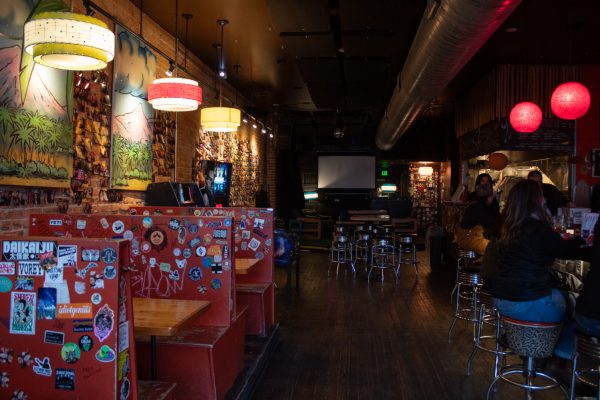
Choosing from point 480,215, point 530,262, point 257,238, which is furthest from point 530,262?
point 257,238

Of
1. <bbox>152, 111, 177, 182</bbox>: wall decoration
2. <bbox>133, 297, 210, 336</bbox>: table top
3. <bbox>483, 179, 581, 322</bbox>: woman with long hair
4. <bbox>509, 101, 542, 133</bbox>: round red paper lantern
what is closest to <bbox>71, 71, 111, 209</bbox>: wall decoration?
<bbox>152, 111, 177, 182</bbox>: wall decoration

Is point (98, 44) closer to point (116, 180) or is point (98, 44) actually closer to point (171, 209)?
point (171, 209)

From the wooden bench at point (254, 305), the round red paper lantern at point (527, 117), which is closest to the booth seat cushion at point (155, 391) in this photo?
the wooden bench at point (254, 305)

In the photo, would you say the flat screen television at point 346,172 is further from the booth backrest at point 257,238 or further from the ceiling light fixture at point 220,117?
the booth backrest at point 257,238

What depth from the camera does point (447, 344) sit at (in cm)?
460

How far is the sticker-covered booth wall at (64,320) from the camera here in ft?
5.89

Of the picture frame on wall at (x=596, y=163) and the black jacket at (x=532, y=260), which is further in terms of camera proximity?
the picture frame on wall at (x=596, y=163)

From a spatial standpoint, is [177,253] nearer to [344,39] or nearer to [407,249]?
[344,39]

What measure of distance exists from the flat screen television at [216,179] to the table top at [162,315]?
484 cm

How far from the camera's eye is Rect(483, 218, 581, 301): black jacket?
2.79m

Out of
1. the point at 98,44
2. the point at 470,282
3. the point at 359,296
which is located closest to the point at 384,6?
the point at 470,282

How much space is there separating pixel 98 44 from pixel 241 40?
4323 mm

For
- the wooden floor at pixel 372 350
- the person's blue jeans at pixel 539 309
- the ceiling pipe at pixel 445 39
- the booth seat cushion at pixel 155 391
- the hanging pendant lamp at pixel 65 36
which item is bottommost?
the wooden floor at pixel 372 350

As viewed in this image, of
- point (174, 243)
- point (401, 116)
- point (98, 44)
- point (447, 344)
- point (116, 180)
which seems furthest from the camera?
point (401, 116)
